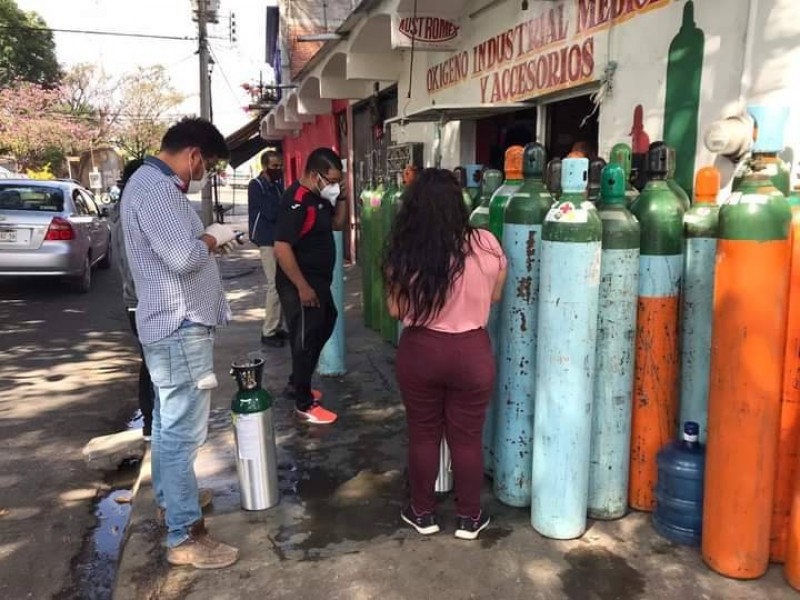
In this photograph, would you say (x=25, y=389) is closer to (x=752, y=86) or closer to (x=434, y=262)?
(x=434, y=262)

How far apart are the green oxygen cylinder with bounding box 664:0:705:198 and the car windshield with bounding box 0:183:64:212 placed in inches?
355

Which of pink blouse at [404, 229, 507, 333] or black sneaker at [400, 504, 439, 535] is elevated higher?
pink blouse at [404, 229, 507, 333]

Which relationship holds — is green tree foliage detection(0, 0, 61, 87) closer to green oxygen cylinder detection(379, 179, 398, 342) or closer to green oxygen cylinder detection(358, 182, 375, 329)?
green oxygen cylinder detection(358, 182, 375, 329)

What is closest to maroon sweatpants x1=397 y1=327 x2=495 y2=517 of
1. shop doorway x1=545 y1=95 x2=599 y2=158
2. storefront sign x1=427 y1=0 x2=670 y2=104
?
storefront sign x1=427 y1=0 x2=670 y2=104

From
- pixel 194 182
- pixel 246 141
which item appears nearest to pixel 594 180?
pixel 194 182

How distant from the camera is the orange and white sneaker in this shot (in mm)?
4469

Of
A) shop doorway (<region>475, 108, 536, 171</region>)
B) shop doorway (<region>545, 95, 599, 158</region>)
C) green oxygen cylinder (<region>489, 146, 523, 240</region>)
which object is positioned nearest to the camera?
green oxygen cylinder (<region>489, 146, 523, 240</region>)

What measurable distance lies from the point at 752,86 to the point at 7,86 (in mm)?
42313

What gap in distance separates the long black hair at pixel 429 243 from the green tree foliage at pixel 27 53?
38.4 m

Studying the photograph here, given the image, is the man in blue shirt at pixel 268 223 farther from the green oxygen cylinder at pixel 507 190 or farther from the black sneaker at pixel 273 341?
the green oxygen cylinder at pixel 507 190

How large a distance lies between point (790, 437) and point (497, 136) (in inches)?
192

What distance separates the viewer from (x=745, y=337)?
98.7 inches

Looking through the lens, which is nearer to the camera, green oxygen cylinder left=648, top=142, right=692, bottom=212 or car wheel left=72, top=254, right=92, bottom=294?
green oxygen cylinder left=648, top=142, right=692, bottom=212

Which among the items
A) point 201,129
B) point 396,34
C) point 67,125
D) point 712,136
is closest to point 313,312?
point 201,129
